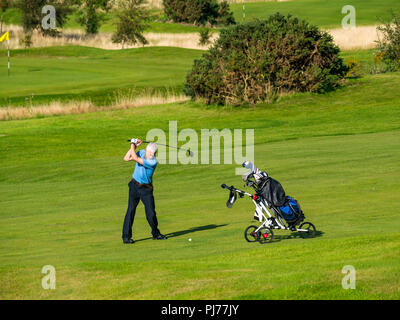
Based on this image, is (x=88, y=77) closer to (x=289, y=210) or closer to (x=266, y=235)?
(x=289, y=210)

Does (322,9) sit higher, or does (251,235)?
(322,9)

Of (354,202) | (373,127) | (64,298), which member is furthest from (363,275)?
(373,127)

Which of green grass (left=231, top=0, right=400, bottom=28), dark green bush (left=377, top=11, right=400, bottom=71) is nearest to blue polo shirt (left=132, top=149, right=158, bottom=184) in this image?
dark green bush (left=377, top=11, right=400, bottom=71)

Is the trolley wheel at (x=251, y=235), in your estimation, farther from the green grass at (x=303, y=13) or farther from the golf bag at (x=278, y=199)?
the green grass at (x=303, y=13)

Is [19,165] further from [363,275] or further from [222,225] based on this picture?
[363,275]

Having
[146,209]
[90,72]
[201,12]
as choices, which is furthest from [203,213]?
[201,12]

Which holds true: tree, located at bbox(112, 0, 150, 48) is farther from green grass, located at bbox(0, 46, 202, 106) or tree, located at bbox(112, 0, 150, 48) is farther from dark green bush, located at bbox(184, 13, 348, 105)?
dark green bush, located at bbox(184, 13, 348, 105)

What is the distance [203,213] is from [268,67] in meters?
24.8

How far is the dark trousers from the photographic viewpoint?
14688mm

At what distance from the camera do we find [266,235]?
1381 centimetres

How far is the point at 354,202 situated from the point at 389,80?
2621 cm

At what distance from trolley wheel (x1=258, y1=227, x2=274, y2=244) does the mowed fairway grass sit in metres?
0.27

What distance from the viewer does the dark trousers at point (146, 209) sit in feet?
48.2

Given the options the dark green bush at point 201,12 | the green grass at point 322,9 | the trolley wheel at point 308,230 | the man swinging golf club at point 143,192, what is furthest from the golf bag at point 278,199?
the dark green bush at point 201,12
